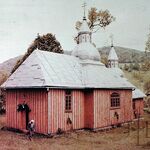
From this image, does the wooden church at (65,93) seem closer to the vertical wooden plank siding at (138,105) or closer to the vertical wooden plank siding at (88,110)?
the vertical wooden plank siding at (88,110)

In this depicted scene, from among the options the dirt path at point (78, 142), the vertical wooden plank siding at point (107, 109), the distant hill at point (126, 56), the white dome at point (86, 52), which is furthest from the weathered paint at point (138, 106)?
the distant hill at point (126, 56)

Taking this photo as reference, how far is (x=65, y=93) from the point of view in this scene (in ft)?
77.9

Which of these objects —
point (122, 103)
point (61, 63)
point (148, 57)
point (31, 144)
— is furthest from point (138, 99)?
point (31, 144)

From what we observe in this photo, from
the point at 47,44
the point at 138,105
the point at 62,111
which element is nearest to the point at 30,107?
the point at 62,111

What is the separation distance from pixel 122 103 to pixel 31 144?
42.4ft

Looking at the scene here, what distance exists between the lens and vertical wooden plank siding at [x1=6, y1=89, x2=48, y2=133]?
2203 centimetres

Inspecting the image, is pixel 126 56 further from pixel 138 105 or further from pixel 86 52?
pixel 86 52

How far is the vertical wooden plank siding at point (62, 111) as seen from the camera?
22.2 metres

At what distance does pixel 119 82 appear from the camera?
1153 inches

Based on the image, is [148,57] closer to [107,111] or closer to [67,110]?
[107,111]

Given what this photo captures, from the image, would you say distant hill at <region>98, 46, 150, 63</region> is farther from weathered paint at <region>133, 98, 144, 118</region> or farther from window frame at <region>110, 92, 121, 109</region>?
window frame at <region>110, 92, 121, 109</region>

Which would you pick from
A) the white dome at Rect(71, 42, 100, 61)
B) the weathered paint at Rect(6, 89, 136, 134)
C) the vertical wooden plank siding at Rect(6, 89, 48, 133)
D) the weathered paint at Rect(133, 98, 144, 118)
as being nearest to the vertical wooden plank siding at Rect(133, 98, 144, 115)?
the weathered paint at Rect(133, 98, 144, 118)

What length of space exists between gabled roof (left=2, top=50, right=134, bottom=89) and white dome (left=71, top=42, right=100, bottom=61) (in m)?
0.56

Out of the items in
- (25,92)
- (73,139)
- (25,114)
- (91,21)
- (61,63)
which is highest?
(91,21)
